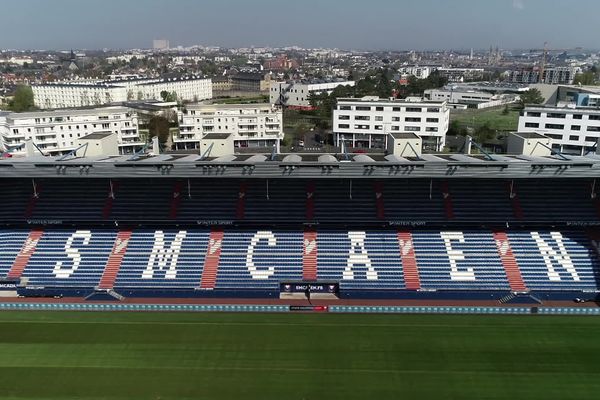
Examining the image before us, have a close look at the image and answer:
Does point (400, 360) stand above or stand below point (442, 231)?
below

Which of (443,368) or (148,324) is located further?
(148,324)

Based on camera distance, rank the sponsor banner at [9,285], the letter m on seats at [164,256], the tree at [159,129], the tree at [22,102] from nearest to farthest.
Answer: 1. the sponsor banner at [9,285]
2. the letter m on seats at [164,256]
3. the tree at [159,129]
4. the tree at [22,102]

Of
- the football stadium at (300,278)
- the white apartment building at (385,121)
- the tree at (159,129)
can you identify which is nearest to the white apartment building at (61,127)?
the tree at (159,129)

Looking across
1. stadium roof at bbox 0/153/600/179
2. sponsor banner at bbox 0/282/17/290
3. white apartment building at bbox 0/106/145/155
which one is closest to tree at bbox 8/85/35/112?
white apartment building at bbox 0/106/145/155

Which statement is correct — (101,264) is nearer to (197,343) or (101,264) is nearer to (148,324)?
(148,324)

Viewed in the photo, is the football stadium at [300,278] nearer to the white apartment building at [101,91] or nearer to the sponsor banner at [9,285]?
the sponsor banner at [9,285]

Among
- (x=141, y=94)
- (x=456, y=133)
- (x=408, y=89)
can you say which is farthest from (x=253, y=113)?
(x=408, y=89)

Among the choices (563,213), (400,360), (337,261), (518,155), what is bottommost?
(400,360)

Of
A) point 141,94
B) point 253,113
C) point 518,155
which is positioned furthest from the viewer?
point 141,94
